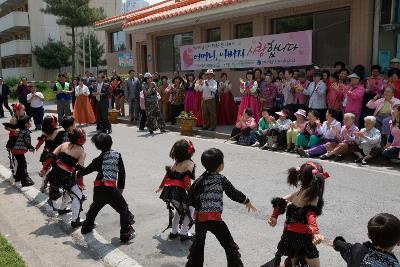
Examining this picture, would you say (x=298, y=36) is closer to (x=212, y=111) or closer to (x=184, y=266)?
(x=212, y=111)

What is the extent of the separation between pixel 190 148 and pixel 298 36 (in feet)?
26.0

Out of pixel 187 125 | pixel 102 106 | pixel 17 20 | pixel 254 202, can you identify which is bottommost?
pixel 254 202

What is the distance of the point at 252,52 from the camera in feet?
42.0

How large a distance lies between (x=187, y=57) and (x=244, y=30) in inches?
99.1

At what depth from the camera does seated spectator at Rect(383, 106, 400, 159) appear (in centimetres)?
803

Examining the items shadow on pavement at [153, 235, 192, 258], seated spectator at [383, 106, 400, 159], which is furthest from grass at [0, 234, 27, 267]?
seated spectator at [383, 106, 400, 159]

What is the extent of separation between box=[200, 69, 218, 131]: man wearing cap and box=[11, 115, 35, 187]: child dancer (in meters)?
6.11

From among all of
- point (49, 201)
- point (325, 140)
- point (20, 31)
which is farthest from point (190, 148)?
point (20, 31)

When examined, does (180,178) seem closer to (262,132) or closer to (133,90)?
(262,132)

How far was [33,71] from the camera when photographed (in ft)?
132

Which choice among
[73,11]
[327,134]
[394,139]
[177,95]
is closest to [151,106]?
[177,95]

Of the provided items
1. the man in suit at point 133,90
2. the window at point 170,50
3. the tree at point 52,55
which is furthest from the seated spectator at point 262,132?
the tree at point 52,55

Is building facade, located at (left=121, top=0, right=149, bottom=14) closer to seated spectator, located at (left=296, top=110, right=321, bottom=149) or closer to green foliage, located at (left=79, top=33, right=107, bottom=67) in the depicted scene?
green foliage, located at (left=79, top=33, right=107, bottom=67)

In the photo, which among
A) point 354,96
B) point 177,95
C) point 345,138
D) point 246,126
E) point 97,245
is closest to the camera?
point 97,245
